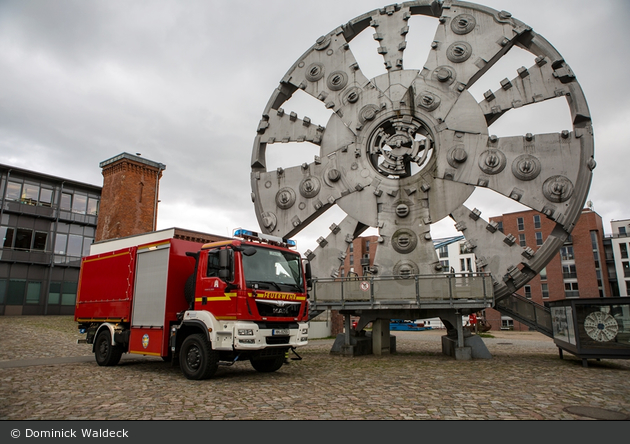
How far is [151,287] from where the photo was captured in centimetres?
1194

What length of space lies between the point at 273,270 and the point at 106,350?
642 cm

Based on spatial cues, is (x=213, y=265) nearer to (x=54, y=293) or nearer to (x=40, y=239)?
(x=54, y=293)

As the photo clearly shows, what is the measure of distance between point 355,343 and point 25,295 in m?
33.6

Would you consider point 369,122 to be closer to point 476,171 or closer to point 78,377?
point 476,171

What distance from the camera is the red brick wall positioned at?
125ft

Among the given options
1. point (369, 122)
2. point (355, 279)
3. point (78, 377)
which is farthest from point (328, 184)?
point (78, 377)

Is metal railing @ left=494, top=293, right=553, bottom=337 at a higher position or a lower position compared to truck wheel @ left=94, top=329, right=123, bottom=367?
higher

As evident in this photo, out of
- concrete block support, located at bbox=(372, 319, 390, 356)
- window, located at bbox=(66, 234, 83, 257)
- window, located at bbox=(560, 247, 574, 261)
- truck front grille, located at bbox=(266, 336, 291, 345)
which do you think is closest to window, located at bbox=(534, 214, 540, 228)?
window, located at bbox=(560, 247, 574, 261)

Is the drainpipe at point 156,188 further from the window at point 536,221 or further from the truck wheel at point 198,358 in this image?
the window at point 536,221

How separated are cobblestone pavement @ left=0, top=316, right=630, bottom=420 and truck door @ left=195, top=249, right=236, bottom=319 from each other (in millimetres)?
1704

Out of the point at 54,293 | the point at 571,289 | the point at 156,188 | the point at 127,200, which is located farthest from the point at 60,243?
the point at 571,289

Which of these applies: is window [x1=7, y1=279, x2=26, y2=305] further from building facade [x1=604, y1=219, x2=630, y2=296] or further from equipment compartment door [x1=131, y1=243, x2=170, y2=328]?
building facade [x1=604, y1=219, x2=630, y2=296]

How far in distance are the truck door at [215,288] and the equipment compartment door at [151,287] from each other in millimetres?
1328

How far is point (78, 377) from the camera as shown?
11.0 metres
